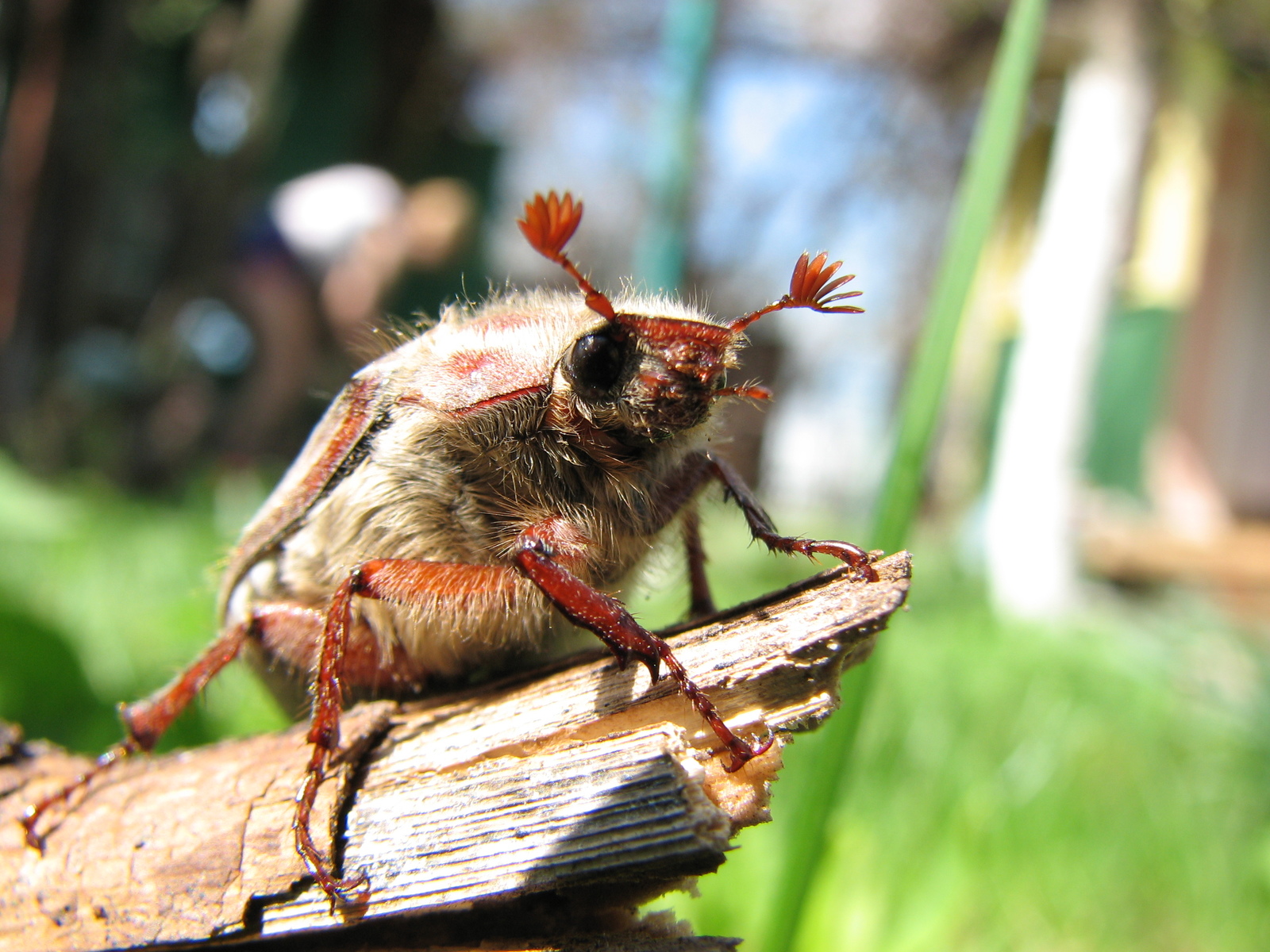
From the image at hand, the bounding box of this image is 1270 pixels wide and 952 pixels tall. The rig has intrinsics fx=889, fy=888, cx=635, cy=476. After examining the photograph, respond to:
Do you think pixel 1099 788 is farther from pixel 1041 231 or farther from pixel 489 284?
pixel 1041 231

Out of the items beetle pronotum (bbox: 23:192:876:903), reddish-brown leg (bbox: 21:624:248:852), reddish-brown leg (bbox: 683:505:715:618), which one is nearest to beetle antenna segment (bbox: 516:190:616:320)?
beetle pronotum (bbox: 23:192:876:903)

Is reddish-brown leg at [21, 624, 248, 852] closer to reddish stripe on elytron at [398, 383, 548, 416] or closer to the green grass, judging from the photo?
reddish stripe on elytron at [398, 383, 548, 416]

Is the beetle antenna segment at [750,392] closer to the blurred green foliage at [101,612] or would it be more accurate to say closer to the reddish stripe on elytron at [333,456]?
the reddish stripe on elytron at [333,456]

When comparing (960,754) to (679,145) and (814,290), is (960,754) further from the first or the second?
(679,145)

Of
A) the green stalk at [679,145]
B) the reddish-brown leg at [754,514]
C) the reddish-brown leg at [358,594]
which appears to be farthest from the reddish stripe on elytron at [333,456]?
the green stalk at [679,145]

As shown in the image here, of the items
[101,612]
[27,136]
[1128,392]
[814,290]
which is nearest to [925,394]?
[814,290]
